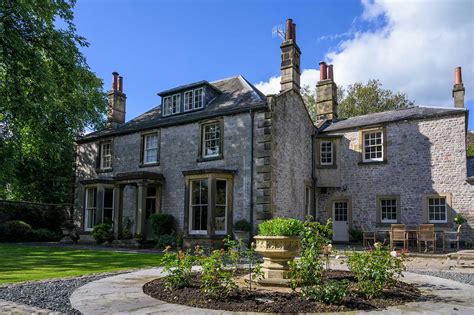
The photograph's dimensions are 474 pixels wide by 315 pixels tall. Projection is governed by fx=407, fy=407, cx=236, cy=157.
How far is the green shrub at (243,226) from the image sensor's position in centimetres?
1596

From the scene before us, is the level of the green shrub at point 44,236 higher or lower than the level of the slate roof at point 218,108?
lower

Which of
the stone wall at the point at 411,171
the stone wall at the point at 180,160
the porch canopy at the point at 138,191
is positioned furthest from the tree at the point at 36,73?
the stone wall at the point at 411,171

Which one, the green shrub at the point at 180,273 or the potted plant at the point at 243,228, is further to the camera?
the potted plant at the point at 243,228

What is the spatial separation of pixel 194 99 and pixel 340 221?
31.2ft

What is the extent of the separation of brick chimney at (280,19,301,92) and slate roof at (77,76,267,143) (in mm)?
1286

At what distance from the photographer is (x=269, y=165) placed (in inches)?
633

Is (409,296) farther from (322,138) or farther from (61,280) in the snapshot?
(322,138)

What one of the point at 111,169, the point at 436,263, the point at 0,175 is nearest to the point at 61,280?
the point at 0,175

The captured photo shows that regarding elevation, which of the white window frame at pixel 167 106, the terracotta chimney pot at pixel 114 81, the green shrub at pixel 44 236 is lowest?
the green shrub at pixel 44 236

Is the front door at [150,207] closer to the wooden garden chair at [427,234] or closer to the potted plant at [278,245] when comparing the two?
the wooden garden chair at [427,234]

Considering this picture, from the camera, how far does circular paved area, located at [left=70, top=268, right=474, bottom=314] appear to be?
5.60 metres

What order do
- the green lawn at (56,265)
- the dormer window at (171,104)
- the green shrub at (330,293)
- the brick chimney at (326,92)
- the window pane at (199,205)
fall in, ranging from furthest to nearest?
Answer: 1. the brick chimney at (326,92)
2. the dormer window at (171,104)
3. the window pane at (199,205)
4. the green lawn at (56,265)
5. the green shrub at (330,293)

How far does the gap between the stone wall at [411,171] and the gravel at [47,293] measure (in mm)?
14540

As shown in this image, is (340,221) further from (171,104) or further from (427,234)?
(171,104)
